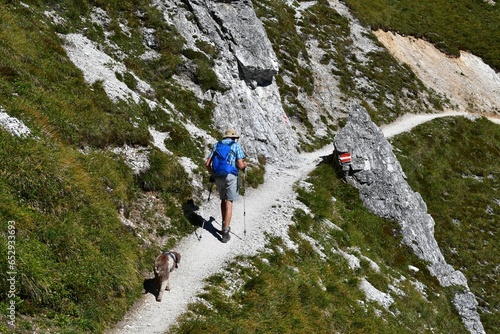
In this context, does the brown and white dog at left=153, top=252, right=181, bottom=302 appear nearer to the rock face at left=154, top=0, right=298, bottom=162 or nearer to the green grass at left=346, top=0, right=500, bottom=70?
the rock face at left=154, top=0, right=298, bottom=162

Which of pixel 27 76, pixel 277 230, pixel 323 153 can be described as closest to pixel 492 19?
pixel 323 153

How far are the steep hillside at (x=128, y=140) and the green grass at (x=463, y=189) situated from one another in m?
7.20

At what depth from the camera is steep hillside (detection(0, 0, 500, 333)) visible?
27.8ft

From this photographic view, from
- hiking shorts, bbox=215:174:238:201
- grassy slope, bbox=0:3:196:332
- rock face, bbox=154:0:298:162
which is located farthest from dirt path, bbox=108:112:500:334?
rock face, bbox=154:0:298:162

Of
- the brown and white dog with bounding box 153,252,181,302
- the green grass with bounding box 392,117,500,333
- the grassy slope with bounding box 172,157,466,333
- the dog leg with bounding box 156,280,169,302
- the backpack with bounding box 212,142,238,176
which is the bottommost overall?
the green grass with bounding box 392,117,500,333

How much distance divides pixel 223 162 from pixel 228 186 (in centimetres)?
85

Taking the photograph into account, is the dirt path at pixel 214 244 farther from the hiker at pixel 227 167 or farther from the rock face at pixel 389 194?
the rock face at pixel 389 194

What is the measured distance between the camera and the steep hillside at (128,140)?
27.8ft

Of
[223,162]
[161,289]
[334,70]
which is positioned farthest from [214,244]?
[334,70]

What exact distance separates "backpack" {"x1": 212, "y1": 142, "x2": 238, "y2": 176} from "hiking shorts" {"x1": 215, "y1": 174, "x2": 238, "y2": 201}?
153 mm

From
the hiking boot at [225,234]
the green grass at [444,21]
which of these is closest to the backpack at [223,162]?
the hiking boot at [225,234]

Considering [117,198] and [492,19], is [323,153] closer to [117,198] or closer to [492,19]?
[117,198]

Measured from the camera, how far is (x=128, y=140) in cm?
1564

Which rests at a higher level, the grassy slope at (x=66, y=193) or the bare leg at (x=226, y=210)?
the grassy slope at (x=66, y=193)
